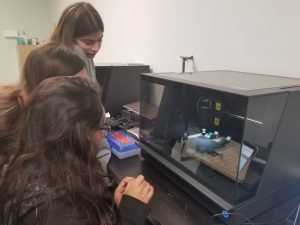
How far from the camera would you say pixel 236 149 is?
75 centimetres

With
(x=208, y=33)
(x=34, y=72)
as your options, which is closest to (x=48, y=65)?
(x=34, y=72)

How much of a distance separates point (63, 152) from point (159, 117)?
20.7 inches

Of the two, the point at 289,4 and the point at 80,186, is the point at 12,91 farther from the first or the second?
the point at 289,4

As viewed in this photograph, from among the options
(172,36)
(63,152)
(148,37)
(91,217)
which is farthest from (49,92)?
(148,37)

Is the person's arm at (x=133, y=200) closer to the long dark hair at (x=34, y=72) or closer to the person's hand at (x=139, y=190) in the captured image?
the person's hand at (x=139, y=190)

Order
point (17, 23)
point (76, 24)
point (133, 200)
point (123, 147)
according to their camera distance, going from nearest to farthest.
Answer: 1. point (133, 200)
2. point (123, 147)
3. point (76, 24)
4. point (17, 23)

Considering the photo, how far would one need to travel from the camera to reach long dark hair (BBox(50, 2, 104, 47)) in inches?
48.5

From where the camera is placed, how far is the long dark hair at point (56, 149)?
60 centimetres

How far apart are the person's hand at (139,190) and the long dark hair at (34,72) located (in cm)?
43

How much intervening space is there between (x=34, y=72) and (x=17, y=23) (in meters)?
3.55

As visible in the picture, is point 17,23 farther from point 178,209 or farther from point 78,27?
point 178,209

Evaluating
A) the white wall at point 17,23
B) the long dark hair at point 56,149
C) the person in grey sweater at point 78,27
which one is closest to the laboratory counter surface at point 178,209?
the long dark hair at point 56,149

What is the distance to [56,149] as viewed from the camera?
0.64 m

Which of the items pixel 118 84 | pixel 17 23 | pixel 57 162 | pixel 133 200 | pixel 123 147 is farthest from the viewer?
pixel 17 23
